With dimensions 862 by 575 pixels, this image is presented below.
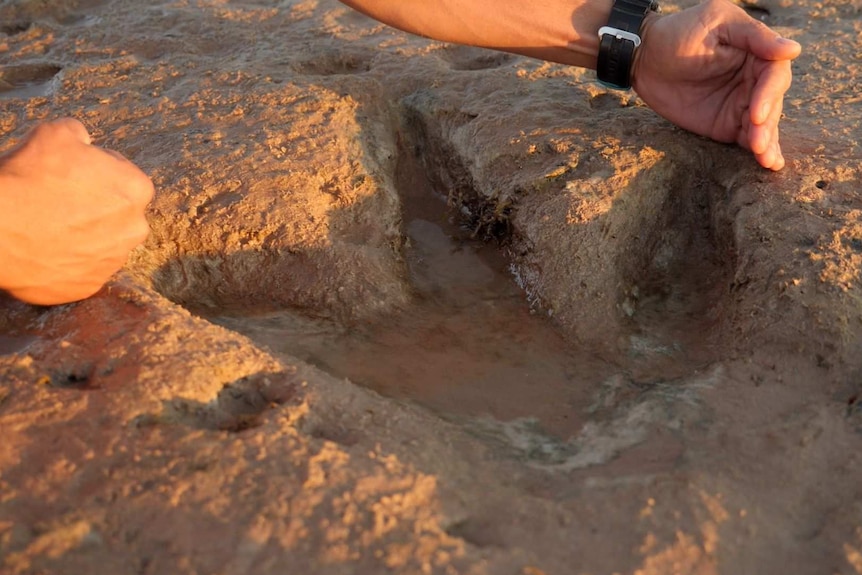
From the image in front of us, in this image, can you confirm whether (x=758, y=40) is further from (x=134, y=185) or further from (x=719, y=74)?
(x=134, y=185)

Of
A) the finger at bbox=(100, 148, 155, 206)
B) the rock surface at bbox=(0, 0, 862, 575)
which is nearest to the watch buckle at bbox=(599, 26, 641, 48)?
the rock surface at bbox=(0, 0, 862, 575)

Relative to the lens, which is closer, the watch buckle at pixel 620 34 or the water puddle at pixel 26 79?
the watch buckle at pixel 620 34

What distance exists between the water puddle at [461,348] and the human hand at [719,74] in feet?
2.33

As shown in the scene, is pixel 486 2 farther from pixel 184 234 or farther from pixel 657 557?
pixel 657 557

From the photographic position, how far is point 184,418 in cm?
158

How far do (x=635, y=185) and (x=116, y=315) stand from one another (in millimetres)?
1476

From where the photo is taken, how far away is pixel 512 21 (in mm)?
2566

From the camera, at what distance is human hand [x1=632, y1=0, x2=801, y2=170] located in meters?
2.21

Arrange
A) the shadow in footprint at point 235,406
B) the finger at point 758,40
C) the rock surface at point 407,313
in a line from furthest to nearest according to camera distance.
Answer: the finger at point 758,40, the shadow in footprint at point 235,406, the rock surface at point 407,313

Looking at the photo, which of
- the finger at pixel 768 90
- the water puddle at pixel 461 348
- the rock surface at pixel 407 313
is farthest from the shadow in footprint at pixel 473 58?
the finger at pixel 768 90

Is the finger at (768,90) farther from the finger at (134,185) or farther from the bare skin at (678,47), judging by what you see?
the finger at (134,185)

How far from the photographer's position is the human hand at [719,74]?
87.0 inches

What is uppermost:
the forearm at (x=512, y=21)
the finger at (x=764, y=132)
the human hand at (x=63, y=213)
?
the forearm at (x=512, y=21)

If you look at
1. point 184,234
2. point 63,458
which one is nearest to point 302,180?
point 184,234
